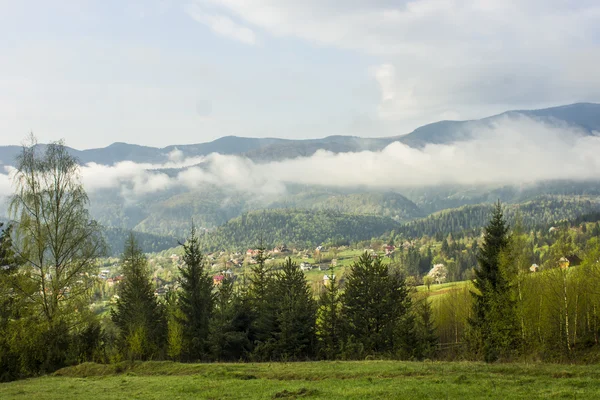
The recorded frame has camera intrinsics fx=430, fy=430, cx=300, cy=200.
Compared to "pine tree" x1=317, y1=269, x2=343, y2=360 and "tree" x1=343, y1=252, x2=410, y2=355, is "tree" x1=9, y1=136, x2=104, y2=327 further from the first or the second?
"tree" x1=343, y1=252, x2=410, y2=355

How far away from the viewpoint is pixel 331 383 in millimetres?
23094

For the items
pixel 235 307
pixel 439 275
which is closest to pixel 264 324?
pixel 235 307

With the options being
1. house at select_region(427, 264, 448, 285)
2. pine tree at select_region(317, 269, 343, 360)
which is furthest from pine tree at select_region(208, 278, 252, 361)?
house at select_region(427, 264, 448, 285)

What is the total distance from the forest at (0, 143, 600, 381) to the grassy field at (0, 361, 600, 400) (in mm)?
7132

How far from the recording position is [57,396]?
22750mm

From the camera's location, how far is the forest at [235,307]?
35.7m

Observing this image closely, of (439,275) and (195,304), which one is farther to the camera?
(439,275)

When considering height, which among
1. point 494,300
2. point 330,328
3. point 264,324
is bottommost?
point 330,328

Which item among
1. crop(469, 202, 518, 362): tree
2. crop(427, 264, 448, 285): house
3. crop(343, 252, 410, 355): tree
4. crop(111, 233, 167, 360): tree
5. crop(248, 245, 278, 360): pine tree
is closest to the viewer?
crop(248, 245, 278, 360): pine tree

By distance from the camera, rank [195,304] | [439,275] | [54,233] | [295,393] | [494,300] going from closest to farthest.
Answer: [295,393]
[54,233]
[494,300]
[195,304]
[439,275]

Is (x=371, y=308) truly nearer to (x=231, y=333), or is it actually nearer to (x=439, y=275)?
(x=231, y=333)

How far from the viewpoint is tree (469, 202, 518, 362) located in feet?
146

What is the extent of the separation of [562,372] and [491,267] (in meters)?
26.7

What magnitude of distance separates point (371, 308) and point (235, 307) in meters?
16.6
